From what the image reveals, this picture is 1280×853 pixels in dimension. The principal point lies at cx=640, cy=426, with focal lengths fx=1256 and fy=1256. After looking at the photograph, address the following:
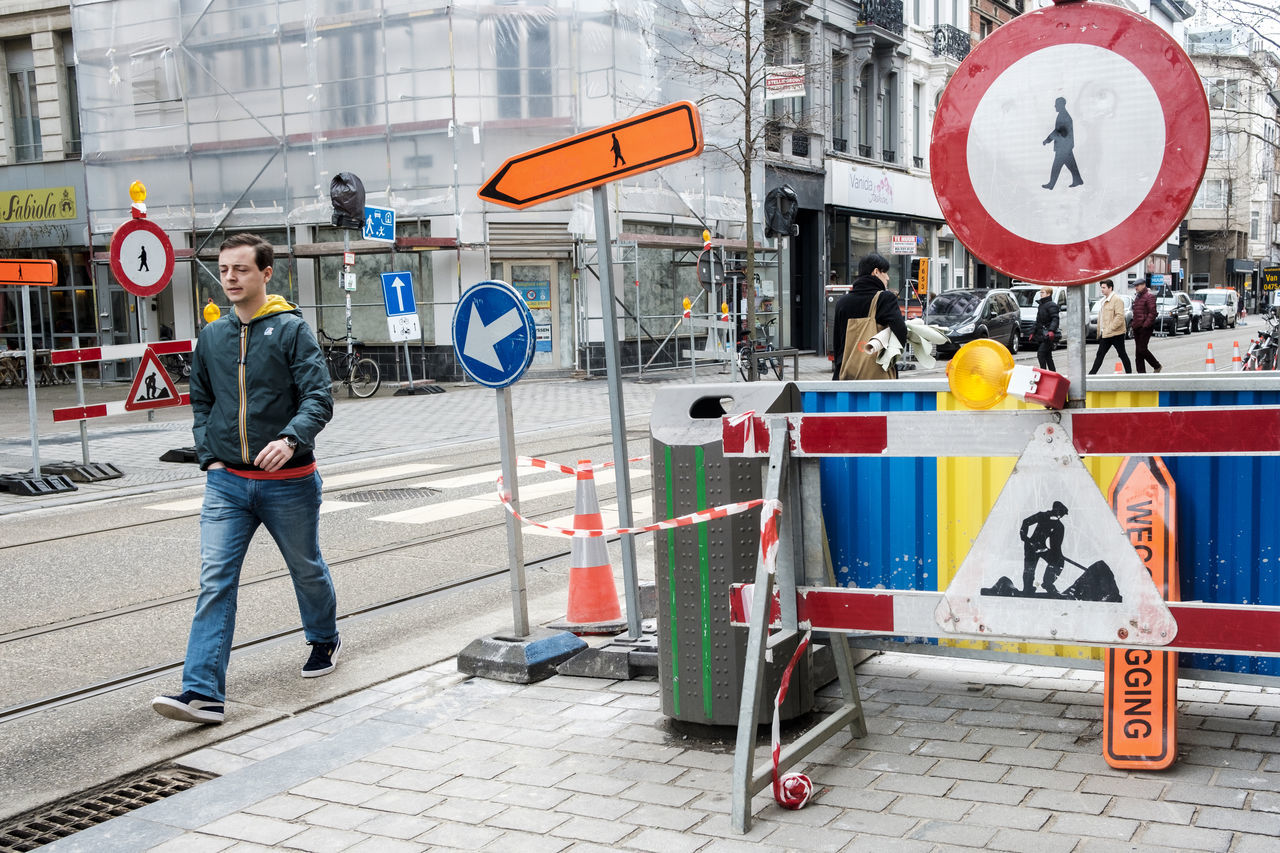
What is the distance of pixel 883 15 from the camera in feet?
121

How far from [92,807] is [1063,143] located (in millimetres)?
3655

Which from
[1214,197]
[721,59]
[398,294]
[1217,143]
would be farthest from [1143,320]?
[1214,197]

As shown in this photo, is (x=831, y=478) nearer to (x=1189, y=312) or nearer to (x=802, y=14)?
(x=802, y=14)

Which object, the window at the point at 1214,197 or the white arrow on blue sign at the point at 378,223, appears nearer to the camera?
the white arrow on blue sign at the point at 378,223

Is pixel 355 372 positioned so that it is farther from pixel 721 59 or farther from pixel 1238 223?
pixel 1238 223

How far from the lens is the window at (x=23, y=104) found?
28969 mm

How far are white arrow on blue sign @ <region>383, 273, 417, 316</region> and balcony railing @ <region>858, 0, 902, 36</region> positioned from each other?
21272 mm

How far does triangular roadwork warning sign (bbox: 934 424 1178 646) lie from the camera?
3.23 meters

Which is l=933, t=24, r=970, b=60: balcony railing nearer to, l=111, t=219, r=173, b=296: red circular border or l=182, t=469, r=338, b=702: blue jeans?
l=111, t=219, r=173, b=296: red circular border

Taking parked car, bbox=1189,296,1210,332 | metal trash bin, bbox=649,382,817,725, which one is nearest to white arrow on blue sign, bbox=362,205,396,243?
metal trash bin, bbox=649,382,817,725

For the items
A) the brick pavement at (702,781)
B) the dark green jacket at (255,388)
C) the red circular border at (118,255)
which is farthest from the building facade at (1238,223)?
the dark green jacket at (255,388)

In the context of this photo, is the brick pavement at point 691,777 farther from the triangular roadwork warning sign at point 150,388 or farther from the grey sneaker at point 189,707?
the triangular roadwork warning sign at point 150,388

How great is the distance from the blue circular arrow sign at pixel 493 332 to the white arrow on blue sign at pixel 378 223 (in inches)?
584

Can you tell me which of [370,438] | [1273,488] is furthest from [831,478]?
[370,438]
